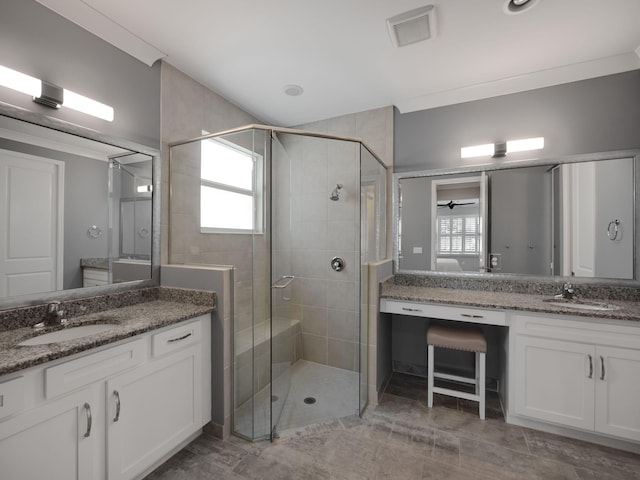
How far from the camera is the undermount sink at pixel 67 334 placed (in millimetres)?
1317

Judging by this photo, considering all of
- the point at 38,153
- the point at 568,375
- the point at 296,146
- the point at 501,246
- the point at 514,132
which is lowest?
the point at 568,375

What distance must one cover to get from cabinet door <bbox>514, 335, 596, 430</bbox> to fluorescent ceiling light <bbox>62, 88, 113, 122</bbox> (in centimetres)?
303

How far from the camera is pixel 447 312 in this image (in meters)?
2.11

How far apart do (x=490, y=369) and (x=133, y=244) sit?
3.00 meters

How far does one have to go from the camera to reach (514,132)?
2.36 m

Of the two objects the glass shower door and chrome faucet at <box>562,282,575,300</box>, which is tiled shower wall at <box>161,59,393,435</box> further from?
chrome faucet at <box>562,282,575,300</box>

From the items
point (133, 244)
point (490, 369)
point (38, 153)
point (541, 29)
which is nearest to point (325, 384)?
point (490, 369)

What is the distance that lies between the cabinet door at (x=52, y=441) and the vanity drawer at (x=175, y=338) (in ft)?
1.11

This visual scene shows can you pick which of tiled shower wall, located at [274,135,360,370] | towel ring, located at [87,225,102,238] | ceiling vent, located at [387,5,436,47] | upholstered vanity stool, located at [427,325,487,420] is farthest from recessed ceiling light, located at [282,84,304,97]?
upholstered vanity stool, located at [427,325,487,420]

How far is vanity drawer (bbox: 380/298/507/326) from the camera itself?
6.52 feet

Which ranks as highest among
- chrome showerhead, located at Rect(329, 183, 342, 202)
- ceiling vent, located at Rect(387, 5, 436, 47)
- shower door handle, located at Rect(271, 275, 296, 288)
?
ceiling vent, located at Rect(387, 5, 436, 47)

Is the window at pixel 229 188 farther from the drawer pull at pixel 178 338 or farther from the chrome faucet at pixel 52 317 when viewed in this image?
the chrome faucet at pixel 52 317

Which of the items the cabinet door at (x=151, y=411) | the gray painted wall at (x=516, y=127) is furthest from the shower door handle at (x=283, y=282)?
the gray painted wall at (x=516, y=127)

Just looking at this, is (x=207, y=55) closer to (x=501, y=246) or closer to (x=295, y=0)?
(x=295, y=0)
